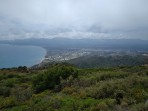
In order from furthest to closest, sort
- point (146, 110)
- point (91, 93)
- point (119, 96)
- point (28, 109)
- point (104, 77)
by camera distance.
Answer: point (104, 77) < point (91, 93) < point (119, 96) < point (28, 109) < point (146, 110)

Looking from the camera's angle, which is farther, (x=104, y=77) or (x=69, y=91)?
(x=104, y=77)

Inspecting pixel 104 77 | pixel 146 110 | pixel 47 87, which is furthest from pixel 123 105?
pixel 47 87

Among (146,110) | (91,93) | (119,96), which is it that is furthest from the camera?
(91,93)

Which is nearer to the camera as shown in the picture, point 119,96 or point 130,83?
point 119,96

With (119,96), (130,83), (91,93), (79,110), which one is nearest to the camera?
(79,110)

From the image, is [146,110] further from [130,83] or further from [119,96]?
[130,83]

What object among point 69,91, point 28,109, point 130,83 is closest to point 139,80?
point 130,83

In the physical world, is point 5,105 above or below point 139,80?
below

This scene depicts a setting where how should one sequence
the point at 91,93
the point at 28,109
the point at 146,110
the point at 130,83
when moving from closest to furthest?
the point at 146,110 < the point at 28,109 < the point at 91,93 < the point at 130,83

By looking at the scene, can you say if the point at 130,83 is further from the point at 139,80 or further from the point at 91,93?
the point at 91,93
